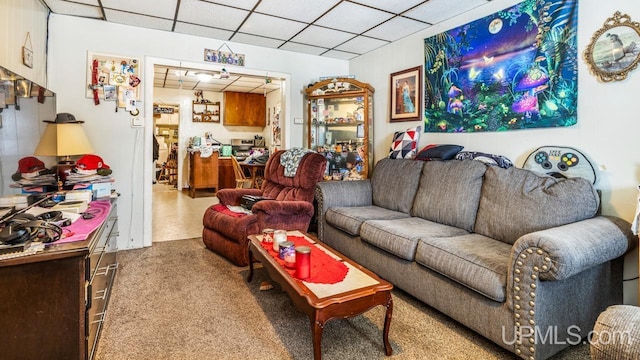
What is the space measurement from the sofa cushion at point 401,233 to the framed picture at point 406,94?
4.61 feet

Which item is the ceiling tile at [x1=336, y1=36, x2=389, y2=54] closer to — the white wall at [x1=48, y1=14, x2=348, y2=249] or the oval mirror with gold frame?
the white wall at [x1=48, y1=14, x2=348, y2=249]

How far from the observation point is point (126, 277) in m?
2.61

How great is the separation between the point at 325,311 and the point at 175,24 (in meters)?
3.21

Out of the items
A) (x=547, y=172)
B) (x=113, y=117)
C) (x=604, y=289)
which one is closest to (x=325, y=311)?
(x=604, y=289)

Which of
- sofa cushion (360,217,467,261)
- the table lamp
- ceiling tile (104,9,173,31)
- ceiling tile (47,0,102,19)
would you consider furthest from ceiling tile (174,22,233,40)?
sofa cushion (360,217,467,261)

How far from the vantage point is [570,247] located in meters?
1.44

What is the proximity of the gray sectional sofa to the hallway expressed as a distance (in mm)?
2134

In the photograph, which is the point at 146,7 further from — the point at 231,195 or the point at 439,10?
the point at 439,10

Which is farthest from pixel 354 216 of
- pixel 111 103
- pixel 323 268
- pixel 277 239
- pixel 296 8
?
pixel 111 103

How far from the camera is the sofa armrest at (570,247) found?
55.6 inches

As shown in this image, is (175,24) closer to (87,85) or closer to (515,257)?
(87,85)

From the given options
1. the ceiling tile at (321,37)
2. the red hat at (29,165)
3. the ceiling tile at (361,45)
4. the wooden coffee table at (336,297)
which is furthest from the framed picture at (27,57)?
the ceiling tile at (361,45)

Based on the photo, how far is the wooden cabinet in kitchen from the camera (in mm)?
7398

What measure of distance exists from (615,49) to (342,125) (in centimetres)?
270
